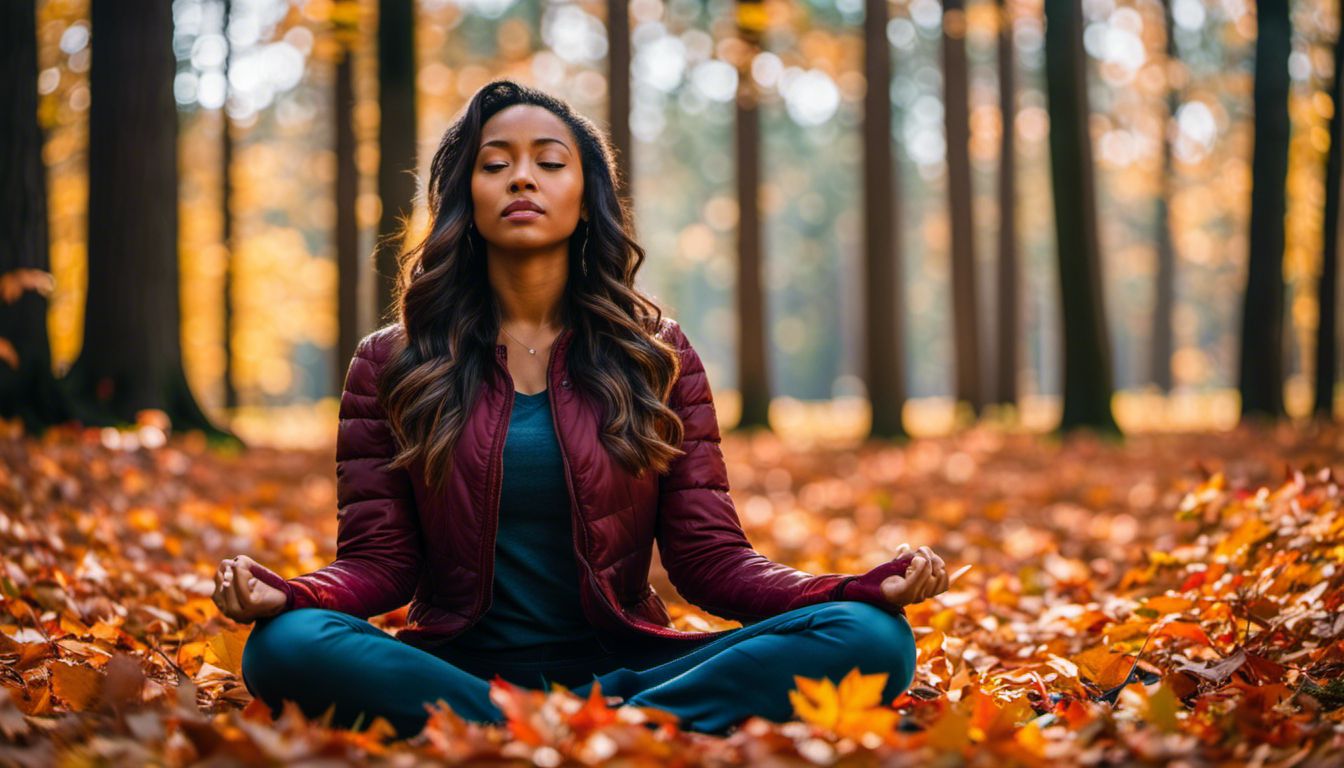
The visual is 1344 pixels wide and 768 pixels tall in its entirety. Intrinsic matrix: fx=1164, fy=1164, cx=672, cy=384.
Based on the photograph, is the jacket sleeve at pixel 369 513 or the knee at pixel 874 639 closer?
the knee at pixel 874 639

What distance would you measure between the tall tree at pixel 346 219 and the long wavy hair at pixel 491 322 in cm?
1283

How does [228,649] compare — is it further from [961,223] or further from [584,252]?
[961,223]

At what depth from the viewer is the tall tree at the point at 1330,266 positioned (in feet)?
41.2

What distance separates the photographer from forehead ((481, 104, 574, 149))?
3195 millimetres

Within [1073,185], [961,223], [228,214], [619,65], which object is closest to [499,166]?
[1073,185]

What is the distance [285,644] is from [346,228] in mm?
14706

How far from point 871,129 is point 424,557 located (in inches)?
455

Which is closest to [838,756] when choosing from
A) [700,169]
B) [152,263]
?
[152,263]

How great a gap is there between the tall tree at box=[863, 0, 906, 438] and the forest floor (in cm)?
535

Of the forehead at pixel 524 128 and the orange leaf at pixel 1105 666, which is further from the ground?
the forehead at pixel 524 128

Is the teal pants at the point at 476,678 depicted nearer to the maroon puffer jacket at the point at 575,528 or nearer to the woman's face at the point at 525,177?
the maroon puffer jacket at the point at 575,528

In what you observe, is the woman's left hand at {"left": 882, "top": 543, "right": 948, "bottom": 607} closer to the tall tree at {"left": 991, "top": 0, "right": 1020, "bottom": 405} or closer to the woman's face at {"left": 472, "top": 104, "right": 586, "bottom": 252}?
the woman's face at {"left": 472, "top": 104, "right": 586, "bottom": 252}

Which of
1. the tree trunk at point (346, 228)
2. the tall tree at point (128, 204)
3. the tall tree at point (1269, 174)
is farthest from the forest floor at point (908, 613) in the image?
the tree trunk at point (346, 228)

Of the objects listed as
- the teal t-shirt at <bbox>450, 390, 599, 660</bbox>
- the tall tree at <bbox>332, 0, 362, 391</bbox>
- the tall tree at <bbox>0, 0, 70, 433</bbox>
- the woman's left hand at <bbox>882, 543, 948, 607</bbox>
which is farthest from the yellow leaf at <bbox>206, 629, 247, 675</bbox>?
the tall tree at <bbox>332, 0, 362, 391</bbox>
